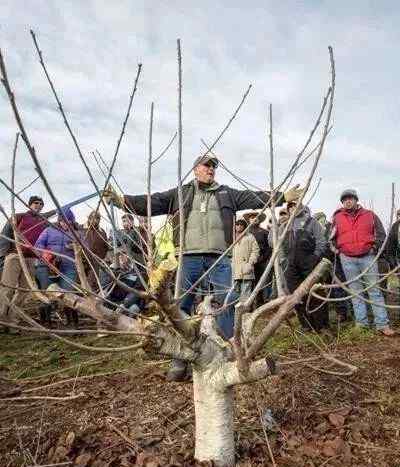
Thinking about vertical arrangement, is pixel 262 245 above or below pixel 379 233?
below

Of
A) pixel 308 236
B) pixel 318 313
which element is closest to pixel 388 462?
pixel 318 313

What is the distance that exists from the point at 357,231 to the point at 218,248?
2.16m

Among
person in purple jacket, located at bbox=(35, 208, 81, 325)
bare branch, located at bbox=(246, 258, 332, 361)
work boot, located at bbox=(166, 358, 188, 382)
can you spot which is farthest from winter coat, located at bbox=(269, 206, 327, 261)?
bare branch, located at bbox=(246, 258, 332, 361)

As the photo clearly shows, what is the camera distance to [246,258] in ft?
20.6

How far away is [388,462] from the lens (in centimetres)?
183

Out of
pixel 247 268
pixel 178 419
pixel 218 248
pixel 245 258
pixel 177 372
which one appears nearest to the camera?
pixel 178 419

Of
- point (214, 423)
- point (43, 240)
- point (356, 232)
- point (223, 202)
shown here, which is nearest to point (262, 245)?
point (356, 232)

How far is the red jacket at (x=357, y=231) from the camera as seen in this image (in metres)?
4.89

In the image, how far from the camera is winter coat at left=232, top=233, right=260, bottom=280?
6141 millimetres

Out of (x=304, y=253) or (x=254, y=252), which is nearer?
(x=304, y=253)

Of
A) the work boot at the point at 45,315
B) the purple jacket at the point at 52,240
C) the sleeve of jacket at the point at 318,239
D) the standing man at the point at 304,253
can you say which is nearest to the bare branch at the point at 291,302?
the standing man at the point at 304,253

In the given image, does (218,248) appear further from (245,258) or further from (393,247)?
(393,247)

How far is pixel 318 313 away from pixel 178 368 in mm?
2517

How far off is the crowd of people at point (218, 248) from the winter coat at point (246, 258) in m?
0.01
